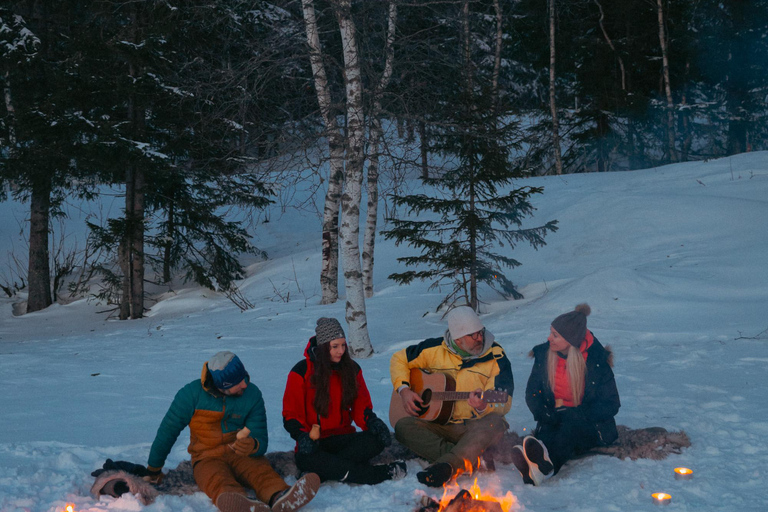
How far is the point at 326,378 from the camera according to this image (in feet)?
14.6

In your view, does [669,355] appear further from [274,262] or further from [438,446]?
[274,262]

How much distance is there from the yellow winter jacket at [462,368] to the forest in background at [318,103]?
3342 mm

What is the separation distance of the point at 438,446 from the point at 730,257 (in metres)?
8.38

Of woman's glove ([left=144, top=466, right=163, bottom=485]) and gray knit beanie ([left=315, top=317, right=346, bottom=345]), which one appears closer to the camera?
woman's glove ([left=144, top=466, right=163, bottom=485])

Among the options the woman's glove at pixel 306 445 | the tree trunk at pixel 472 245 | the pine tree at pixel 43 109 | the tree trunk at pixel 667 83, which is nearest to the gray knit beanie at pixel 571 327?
the woman's glove at pixel 306 445

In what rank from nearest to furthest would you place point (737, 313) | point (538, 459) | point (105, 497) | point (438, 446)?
point (105, 497) < point (538, 459) < point (438, 446) < point (737, 313)

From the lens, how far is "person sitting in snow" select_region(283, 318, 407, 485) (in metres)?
4.30

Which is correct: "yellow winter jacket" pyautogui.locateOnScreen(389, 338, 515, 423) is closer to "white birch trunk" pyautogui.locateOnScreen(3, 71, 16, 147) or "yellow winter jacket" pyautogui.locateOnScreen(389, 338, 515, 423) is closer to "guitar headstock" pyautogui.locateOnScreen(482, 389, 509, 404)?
"guitar headstock" pyautogui.locateOnScreen(482, 389, 509, 404)

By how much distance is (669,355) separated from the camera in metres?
7.16

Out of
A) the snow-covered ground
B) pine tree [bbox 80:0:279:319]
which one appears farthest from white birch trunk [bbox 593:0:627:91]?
pine tree [bbox 80:0:279:319]

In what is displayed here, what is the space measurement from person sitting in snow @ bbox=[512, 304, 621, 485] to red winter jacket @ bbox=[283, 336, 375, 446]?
1287mm

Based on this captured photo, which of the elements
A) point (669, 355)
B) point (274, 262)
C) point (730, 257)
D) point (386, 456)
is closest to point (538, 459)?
point (386, 456)

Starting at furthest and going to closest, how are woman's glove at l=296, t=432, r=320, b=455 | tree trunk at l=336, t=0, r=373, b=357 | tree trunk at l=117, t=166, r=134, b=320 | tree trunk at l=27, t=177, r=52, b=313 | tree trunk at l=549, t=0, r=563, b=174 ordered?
tree trunk at l=549, t=0, r=563, b=174, tree trunk at l=27, t=177, r=52, b=313, tree trunk at l=117, t=166, r=134, b=320, tree trunk at l=336, t=0, r=373, b=357, woman's glove at l=296, t=432, r=320, b=455

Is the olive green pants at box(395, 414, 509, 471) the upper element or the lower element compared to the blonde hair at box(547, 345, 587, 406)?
lower
